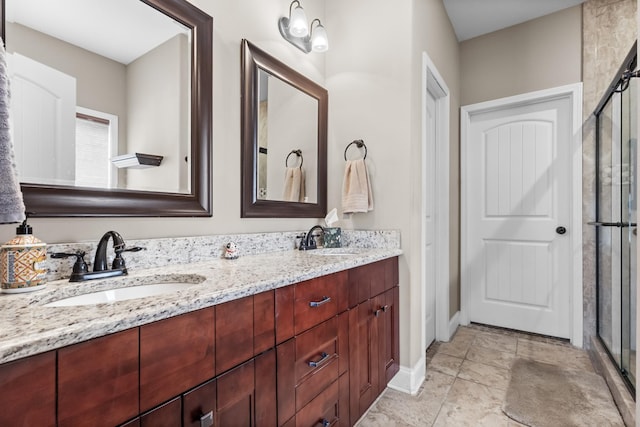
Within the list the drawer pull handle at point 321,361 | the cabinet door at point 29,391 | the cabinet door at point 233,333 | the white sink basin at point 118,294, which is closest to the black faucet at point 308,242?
the drawer pull handle at point 321,361

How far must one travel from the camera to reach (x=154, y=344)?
0.67 m

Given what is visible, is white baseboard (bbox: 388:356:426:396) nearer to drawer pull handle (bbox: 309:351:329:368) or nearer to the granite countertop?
drawer pull handle (bbox: 309:351:329:368)

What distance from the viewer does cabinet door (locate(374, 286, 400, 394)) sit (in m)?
1.68

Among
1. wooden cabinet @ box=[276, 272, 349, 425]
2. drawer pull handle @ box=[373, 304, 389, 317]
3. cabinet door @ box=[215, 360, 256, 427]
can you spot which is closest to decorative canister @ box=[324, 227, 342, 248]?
drawer pull handle @ box=[373, 304, 389, 317]

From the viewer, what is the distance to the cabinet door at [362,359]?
4.69 ft

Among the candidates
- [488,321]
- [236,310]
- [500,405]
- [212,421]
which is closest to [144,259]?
[236,310]

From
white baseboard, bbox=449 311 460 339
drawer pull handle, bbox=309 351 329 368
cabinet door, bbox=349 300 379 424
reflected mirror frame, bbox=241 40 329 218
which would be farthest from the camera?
white baseboard, bbox=449 311 460 339

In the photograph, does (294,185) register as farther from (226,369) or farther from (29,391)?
(29,391)

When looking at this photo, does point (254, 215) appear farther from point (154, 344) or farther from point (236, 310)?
point (154, 344)

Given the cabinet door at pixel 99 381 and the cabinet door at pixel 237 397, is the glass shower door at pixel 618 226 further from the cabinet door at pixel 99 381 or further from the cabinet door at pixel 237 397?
the cabinet door at pixel 99 381

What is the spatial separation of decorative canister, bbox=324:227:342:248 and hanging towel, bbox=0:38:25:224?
1481mm

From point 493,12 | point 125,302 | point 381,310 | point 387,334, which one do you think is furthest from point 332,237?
point 493,12

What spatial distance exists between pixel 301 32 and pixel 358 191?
0.99m

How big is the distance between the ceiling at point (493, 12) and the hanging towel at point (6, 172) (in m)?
2.87
